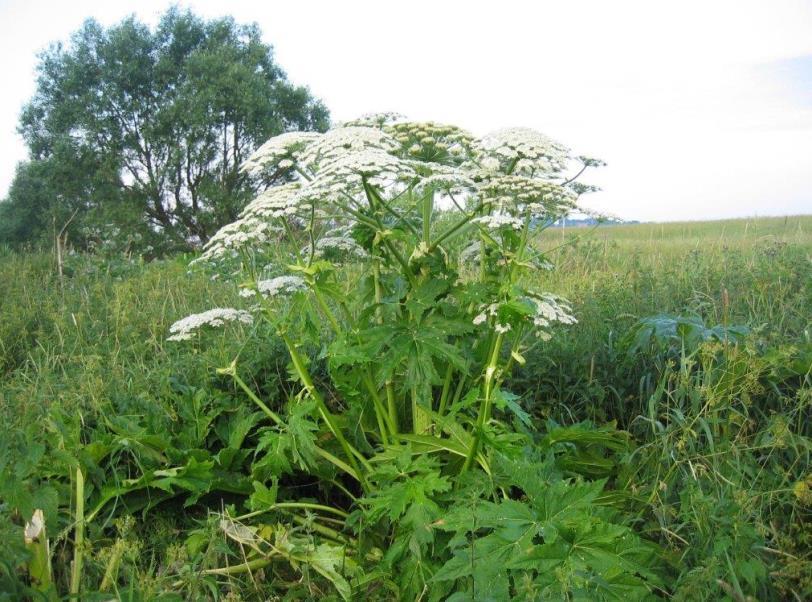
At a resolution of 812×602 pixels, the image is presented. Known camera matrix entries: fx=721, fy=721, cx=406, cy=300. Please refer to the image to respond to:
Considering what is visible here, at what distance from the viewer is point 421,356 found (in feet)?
9.04

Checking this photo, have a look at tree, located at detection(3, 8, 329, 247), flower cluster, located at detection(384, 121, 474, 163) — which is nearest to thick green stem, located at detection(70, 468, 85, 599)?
flower cluster, located at detection(384, 121, 474, 163)

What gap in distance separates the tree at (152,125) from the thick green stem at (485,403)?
1395 cm

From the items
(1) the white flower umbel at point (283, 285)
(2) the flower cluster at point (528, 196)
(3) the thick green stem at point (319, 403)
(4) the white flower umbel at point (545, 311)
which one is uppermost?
(2) the flower cluster at point (528, 196)

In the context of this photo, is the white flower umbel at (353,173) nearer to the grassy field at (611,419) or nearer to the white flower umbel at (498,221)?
the white flower umbel at (498,221)

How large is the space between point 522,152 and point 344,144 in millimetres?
719

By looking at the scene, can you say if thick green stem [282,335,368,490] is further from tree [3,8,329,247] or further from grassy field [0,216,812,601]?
tree [3,8,329,247]

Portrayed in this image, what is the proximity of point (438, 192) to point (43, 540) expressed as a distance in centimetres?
217

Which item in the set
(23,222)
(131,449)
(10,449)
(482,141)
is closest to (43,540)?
(10,449)

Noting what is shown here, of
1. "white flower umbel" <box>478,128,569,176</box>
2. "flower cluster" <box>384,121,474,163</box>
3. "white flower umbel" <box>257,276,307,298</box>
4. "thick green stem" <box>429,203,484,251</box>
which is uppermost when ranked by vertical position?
"flower cluster" <box>384,121,474,163</box>

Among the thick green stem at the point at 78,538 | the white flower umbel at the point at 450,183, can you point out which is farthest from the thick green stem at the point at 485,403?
the thick green stem at the point at 78,538

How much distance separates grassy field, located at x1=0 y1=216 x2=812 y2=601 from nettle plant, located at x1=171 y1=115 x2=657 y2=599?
30 centimetres

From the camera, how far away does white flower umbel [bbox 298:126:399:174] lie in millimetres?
2833

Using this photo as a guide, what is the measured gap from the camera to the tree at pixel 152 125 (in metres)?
16.3

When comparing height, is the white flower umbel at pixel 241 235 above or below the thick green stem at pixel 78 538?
above
